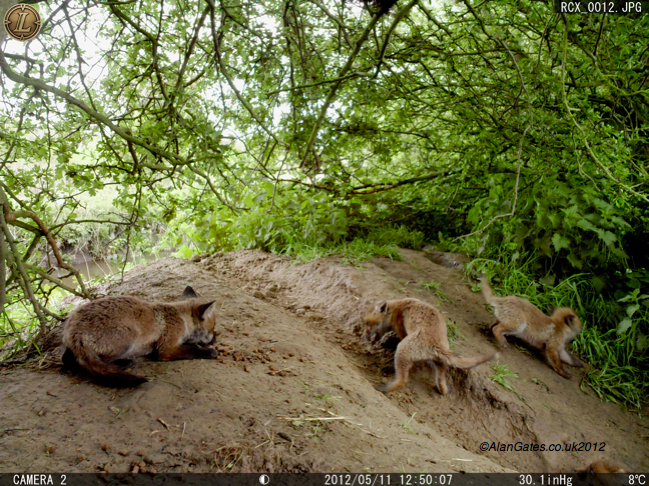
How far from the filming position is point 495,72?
4691 millimetres

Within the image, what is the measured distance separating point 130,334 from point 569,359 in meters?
4.33

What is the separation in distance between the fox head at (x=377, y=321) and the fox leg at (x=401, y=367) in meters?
0.39

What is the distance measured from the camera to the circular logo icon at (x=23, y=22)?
283 cm

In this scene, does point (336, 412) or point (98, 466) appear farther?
point (336, 412)

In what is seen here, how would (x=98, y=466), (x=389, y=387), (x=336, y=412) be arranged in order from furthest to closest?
(x=389, y=387)
(x=336, y=412)
(x=98, y=466)

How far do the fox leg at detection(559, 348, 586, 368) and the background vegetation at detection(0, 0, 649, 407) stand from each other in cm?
16

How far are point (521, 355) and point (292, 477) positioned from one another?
325 centimetres

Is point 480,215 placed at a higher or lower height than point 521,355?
higher

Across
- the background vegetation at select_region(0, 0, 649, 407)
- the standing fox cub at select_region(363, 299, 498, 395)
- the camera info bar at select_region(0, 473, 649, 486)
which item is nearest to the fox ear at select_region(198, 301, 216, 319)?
the background vegetation at select_region(0, 0, 649, 407)

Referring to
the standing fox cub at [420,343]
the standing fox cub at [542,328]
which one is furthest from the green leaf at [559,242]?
A: the standing fox cub at [420,343]

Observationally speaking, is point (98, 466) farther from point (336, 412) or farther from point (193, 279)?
point (193, 279)

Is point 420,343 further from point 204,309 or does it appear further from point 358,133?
point 358,133

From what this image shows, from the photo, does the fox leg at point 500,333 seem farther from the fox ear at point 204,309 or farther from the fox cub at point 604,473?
the fox ear at point 204,309

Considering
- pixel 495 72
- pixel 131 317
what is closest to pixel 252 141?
pixel 131 317
